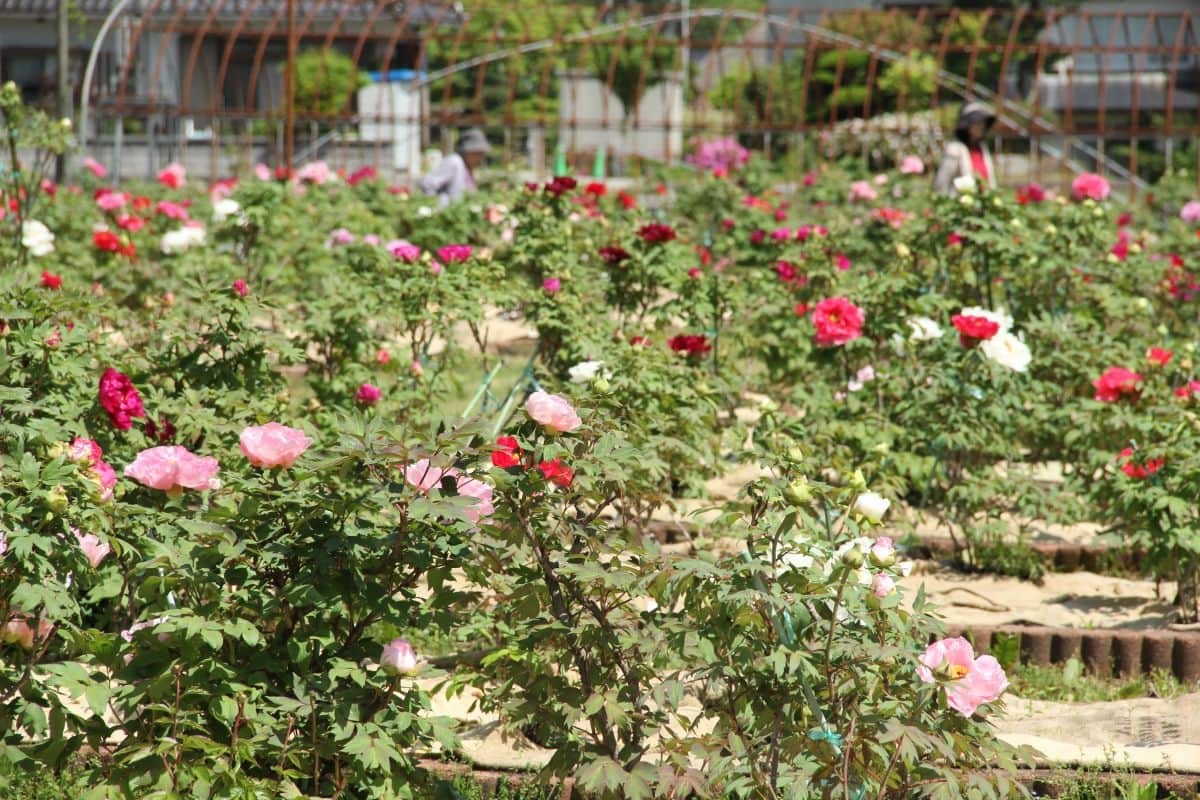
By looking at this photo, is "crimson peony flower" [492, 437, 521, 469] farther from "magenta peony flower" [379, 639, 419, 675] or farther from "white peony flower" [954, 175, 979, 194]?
"white peony flower" [954, 175, 979, 194]

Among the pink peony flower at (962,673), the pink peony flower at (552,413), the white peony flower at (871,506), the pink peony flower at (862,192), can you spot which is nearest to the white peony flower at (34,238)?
the pink peony flower at (552,413)

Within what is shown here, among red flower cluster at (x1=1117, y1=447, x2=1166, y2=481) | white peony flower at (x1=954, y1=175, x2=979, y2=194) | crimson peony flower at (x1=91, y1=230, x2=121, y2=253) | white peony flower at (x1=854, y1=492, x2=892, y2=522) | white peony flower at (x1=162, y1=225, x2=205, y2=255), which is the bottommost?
red flower cluster at (x1=1117, y1=447, x2=1166, y2=481)

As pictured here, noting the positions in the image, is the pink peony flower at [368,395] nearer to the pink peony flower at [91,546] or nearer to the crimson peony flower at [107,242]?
the pink peony flower at [91,546]

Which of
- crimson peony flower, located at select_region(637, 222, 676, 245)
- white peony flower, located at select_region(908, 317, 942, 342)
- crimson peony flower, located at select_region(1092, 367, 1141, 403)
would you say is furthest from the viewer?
crimson peony flower, located at select_region(637, 222, 676, 245)

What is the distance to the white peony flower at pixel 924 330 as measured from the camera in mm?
5164

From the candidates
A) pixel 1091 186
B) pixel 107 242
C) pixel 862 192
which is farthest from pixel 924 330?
pixel 862 192

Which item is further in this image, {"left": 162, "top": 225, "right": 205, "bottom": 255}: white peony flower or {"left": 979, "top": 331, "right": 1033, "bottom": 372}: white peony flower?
{"left": 162, "top": 225, "right": 205, "bottom": 255}: white peony flower

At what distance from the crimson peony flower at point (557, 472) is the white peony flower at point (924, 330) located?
2.68m

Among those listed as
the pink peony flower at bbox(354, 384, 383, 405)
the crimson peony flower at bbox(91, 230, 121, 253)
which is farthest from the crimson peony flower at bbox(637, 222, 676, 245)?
the crimson peony flower at bbox(91, 230, 121, 253)

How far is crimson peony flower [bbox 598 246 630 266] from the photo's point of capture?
18.8 feet

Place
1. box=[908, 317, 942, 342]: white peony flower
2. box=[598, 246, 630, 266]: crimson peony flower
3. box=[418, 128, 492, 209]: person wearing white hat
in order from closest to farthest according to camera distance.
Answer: box=[908, 317, 942, 342]: white peony flower
box=[598, 246, 630, 266]: crimson peony flower
box=[418, 128, 492, 209]: person wearing white hat

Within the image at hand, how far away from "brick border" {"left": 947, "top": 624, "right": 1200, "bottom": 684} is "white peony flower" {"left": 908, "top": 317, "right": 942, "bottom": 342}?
1.23 metres

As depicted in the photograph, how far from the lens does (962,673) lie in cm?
250

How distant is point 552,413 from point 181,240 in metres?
4.85
